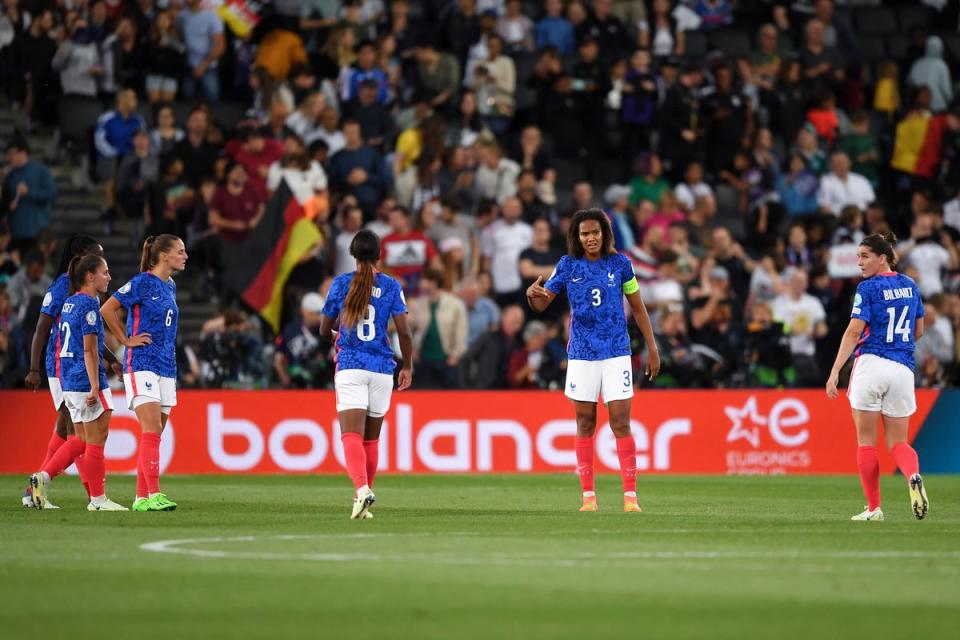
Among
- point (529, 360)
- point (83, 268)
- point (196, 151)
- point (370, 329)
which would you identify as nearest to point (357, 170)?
point (196, 151)

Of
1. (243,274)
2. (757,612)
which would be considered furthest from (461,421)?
(757,612)

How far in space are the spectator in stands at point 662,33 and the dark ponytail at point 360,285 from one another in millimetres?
16042

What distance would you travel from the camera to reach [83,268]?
14727 millimetres

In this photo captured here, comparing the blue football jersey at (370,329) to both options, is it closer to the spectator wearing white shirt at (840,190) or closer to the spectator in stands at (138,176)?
the spectator in stands at (138,176)

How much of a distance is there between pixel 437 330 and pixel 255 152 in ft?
13.5

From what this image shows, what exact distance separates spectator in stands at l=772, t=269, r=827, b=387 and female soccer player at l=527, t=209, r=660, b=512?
10179 mm

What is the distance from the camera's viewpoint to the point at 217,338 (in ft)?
75.6

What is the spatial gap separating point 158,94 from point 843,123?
1112 centimetres

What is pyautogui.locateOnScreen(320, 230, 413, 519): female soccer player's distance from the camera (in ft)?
44.0

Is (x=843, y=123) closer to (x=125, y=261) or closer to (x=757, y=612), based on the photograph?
(x=125, y=261)

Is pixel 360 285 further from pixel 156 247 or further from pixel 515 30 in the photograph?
pixel 515 30

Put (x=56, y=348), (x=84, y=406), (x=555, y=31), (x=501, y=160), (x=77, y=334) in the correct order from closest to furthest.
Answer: (x=84, y=406), (x=77, y=334), (x=56, y=348), (x=501, y=160), (x=555, y=31)

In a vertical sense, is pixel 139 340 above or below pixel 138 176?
below

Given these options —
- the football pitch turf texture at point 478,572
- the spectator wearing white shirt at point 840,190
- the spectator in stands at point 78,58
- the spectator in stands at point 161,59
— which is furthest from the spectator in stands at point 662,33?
the football pitch turf texture at point 478,572
